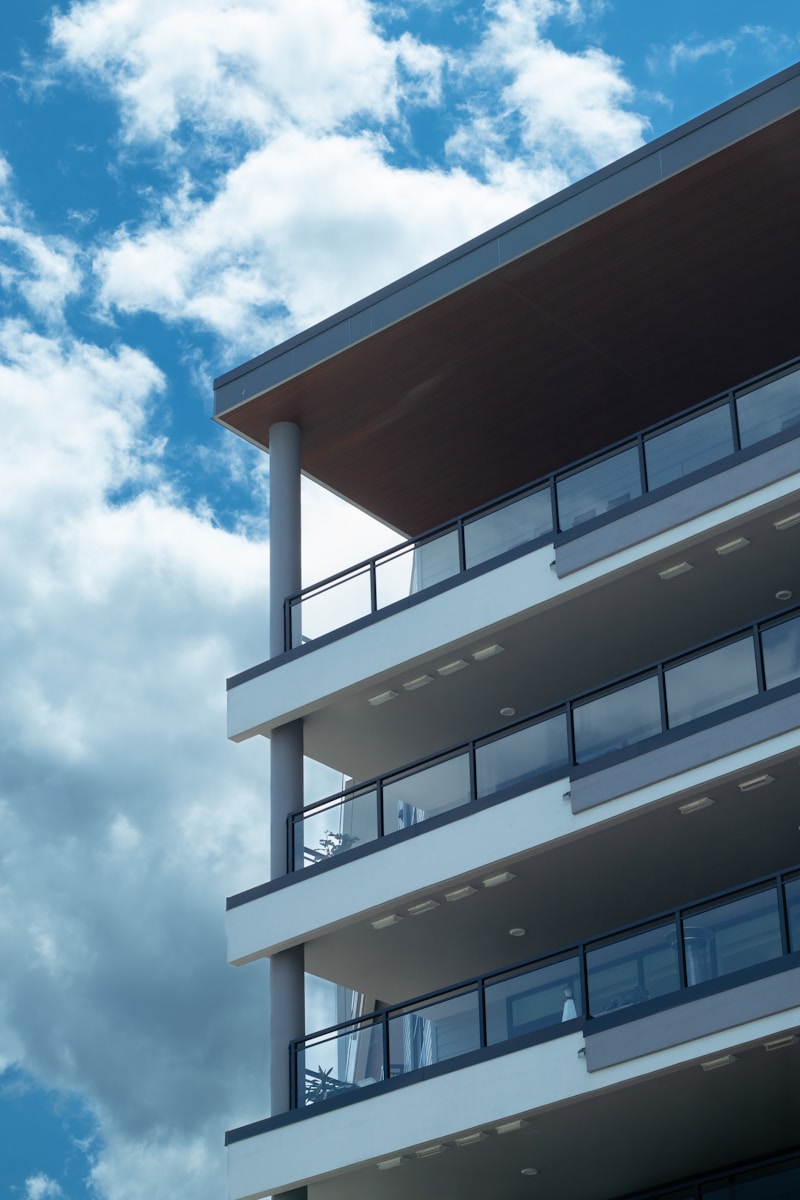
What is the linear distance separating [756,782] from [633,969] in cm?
224

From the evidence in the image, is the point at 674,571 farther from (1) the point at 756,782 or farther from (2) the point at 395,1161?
(2) the point at 395,1161

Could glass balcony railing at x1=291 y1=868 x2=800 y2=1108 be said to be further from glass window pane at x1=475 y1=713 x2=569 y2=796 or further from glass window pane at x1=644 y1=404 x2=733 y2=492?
glass window pane at x1=644 y1=404 x2=733 y2=492

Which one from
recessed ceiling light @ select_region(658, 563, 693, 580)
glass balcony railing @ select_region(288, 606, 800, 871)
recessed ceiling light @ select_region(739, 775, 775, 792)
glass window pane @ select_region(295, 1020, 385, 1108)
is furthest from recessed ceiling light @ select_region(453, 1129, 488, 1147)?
recessed ceiling light @ select_region(658, 563, 693, 580)

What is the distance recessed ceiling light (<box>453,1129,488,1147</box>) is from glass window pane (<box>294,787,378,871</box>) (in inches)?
146

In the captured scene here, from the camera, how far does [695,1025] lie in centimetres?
1795

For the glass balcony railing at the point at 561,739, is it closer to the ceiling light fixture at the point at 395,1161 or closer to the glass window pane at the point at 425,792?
the glass window pane at the point at 425,792

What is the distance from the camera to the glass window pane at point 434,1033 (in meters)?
19.8

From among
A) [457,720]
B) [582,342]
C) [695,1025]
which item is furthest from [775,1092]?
[582,342]

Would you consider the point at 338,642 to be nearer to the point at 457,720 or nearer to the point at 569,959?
the point at 457,720

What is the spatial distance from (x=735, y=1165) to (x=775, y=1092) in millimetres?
1845

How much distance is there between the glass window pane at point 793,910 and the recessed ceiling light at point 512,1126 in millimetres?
3486

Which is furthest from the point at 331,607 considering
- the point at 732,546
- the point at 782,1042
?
the point at 782,1042

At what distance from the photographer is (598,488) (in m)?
22.1

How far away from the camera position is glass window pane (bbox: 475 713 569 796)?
21016mm
